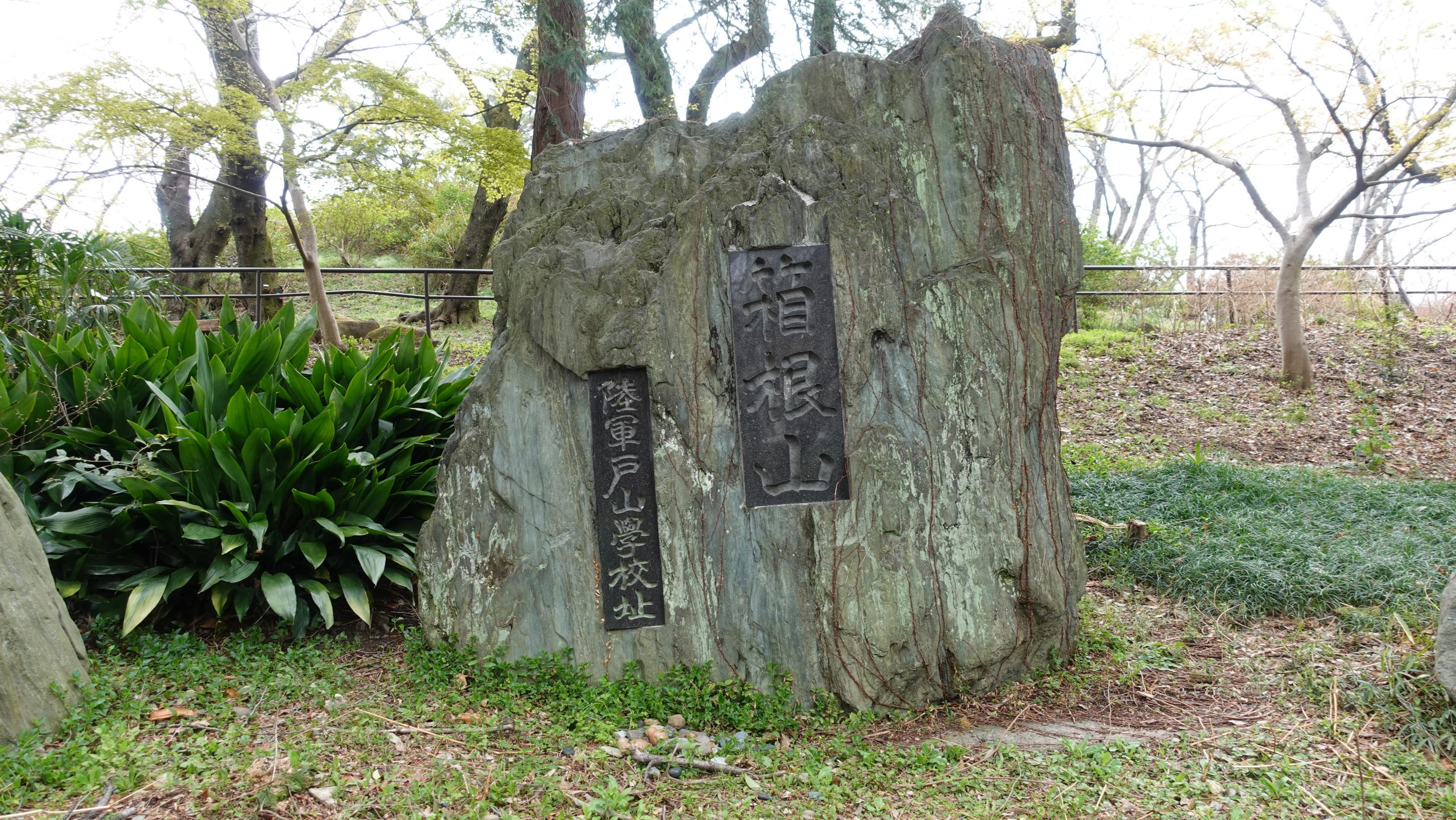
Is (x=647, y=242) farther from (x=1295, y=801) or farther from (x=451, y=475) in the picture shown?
(x=1295, y=801)

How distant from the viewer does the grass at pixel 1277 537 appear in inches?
181

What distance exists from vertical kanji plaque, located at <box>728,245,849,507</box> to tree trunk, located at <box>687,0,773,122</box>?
232 cm

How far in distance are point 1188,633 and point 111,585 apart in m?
5.31

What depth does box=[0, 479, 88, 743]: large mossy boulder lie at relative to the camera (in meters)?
2.94

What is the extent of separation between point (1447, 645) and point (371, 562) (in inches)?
177

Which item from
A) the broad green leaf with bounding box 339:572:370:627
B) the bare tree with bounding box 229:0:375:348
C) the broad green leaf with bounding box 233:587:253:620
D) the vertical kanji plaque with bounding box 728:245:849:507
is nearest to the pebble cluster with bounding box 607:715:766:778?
the vertical kanji plaque with bounding box 728:245:849:507

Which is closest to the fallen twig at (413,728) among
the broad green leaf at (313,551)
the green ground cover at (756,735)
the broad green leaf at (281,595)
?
the green ground cover at (756,735)

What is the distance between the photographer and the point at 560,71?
7.43 m

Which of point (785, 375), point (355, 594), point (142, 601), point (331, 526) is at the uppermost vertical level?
point (785, 375)

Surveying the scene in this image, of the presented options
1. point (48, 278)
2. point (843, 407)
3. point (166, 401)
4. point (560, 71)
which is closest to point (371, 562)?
point (166, 401)

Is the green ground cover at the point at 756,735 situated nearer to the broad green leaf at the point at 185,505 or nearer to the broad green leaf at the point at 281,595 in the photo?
the broad green leaf at the point at 281,595

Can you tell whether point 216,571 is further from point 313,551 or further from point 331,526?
point 331,526

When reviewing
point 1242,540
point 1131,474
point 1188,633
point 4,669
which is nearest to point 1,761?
point 4,669

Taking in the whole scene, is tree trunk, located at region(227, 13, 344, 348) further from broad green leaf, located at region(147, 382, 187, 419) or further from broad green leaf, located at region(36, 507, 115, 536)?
broad green leaf, located at region(36, 507, 115, 536)
